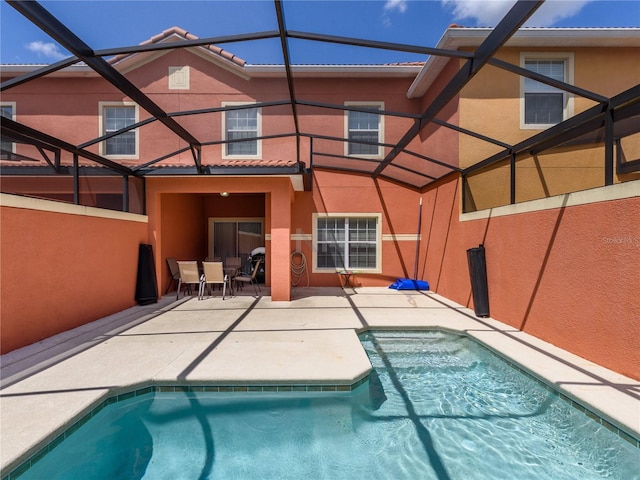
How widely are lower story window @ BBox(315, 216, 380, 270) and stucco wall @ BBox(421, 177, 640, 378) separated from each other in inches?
136

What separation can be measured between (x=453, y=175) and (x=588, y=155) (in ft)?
8.93

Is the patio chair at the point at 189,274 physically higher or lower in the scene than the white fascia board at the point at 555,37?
lower

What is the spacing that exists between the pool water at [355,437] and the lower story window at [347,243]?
5.93m

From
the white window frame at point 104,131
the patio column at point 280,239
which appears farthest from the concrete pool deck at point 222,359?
the white window frame at point 104,131

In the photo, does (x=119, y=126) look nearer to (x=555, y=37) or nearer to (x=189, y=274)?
(x=189, y=274)

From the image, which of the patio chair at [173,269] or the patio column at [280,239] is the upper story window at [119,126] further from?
the patio column at [280,239]

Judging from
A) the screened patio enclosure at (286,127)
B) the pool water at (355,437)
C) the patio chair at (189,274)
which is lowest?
the pool water at (355,437)

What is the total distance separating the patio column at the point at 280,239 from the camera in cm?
705

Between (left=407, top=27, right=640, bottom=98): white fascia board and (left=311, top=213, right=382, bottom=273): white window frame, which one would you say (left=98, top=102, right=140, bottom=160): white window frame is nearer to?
(left=311, top=213, right=382, bottom=273): white window frame

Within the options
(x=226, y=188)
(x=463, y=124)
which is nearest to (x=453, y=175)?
(x=463, y=124)

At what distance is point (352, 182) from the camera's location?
938cm

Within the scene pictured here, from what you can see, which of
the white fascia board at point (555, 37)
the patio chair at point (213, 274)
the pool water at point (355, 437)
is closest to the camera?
the pool water at point (355, 437)

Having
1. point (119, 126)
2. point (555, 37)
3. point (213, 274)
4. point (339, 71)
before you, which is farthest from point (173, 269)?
point (555, 37)

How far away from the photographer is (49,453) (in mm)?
2326
